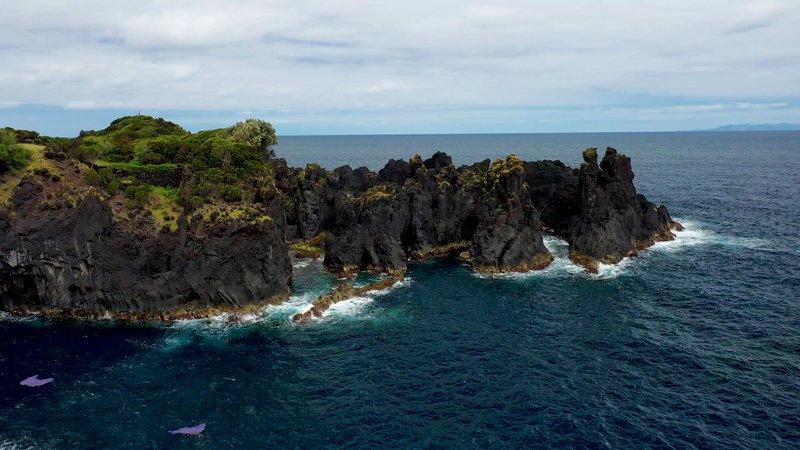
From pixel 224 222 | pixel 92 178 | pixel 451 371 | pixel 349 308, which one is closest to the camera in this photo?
pixel 451 371

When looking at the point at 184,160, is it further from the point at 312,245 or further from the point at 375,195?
the point at 375,195

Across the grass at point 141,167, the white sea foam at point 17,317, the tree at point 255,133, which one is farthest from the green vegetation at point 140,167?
the white sea foam at point 17,317

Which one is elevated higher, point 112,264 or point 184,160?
point 184,160

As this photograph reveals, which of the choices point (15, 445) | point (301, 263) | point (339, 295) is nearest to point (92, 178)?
point (301, 263)

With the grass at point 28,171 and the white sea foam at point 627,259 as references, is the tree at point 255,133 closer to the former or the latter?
the grass at point 28,171

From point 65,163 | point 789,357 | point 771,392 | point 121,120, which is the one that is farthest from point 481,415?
point 121,120

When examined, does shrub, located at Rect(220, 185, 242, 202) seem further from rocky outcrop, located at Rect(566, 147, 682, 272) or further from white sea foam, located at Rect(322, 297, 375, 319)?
rocky outcrop, located at Rect(566, 147, 682, 272)
